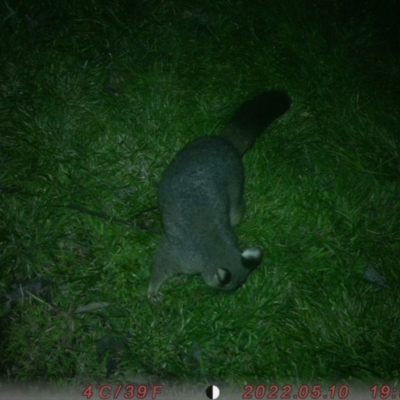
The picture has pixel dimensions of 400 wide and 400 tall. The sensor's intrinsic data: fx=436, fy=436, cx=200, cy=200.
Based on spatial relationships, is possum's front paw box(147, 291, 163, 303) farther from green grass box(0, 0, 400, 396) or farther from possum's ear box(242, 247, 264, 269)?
possum's ear box(242, 247, 264, 269)

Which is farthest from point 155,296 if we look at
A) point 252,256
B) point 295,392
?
point 295,392

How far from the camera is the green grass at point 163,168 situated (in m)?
3.66

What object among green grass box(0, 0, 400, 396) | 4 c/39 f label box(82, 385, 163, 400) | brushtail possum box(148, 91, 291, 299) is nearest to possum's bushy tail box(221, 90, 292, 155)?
green grass box(0, 0, 400, 396)

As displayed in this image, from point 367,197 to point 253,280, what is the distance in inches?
60.5

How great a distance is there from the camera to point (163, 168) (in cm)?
436

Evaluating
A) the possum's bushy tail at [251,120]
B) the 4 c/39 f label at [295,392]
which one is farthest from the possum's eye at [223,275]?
the possum's bushy tail at [251,120]

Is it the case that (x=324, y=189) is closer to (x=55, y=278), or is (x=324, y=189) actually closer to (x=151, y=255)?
(x=151, y=255)

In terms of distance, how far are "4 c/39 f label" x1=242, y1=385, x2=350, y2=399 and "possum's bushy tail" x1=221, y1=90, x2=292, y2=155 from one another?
2150mm

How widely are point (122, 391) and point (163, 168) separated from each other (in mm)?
2057

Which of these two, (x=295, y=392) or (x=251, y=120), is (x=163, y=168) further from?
(x=295, y=392)

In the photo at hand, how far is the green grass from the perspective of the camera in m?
3.66

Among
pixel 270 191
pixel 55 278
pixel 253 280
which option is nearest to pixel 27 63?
pixel 55 278

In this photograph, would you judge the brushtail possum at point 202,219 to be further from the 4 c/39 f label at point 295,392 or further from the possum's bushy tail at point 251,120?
the 4 c/39 f label at point 295,392

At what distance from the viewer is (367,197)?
14.7ft
